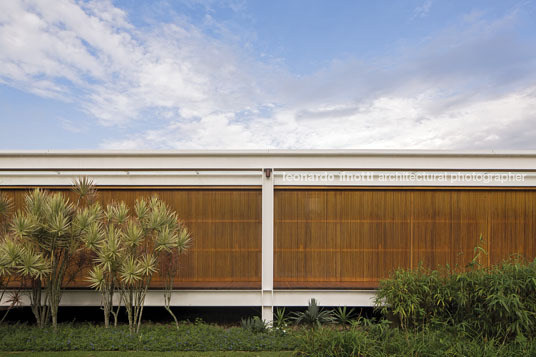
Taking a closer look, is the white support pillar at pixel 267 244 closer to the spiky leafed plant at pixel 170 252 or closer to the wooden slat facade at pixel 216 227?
the wooden slat facade at pixel 216 227

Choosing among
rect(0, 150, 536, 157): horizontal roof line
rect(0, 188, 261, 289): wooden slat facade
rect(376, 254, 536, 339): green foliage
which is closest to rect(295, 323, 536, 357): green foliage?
rect(376, 254, 536, 339): green foliage

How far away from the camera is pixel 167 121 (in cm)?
885

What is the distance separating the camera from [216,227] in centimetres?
684

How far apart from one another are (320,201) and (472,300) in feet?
10.9

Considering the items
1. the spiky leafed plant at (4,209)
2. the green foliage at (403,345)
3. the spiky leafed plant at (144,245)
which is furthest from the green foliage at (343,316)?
the spiky leafed plant at (4,209)

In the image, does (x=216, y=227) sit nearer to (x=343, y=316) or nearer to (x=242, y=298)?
(x=242, y=298)

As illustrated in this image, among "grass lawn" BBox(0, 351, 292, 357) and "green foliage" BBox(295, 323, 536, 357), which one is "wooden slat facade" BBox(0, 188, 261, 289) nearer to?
"grass lawn" BBox(0, 351, 292, 357)

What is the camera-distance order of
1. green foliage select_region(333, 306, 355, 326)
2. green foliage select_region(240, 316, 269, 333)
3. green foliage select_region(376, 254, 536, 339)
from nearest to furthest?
green foliage select_region(376, 254, 536, 339), green foliage select_region(240, 316, 269, 333), green foliage select_region(333, 306, 355, 326)

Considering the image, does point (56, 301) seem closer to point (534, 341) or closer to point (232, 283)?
point (232, 283)

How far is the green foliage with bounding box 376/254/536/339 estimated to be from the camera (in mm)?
4754

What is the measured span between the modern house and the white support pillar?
3 centimetres

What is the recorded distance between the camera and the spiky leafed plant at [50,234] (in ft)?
17.9

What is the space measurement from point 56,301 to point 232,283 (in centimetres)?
351

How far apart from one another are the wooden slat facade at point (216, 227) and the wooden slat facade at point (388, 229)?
591 mm
